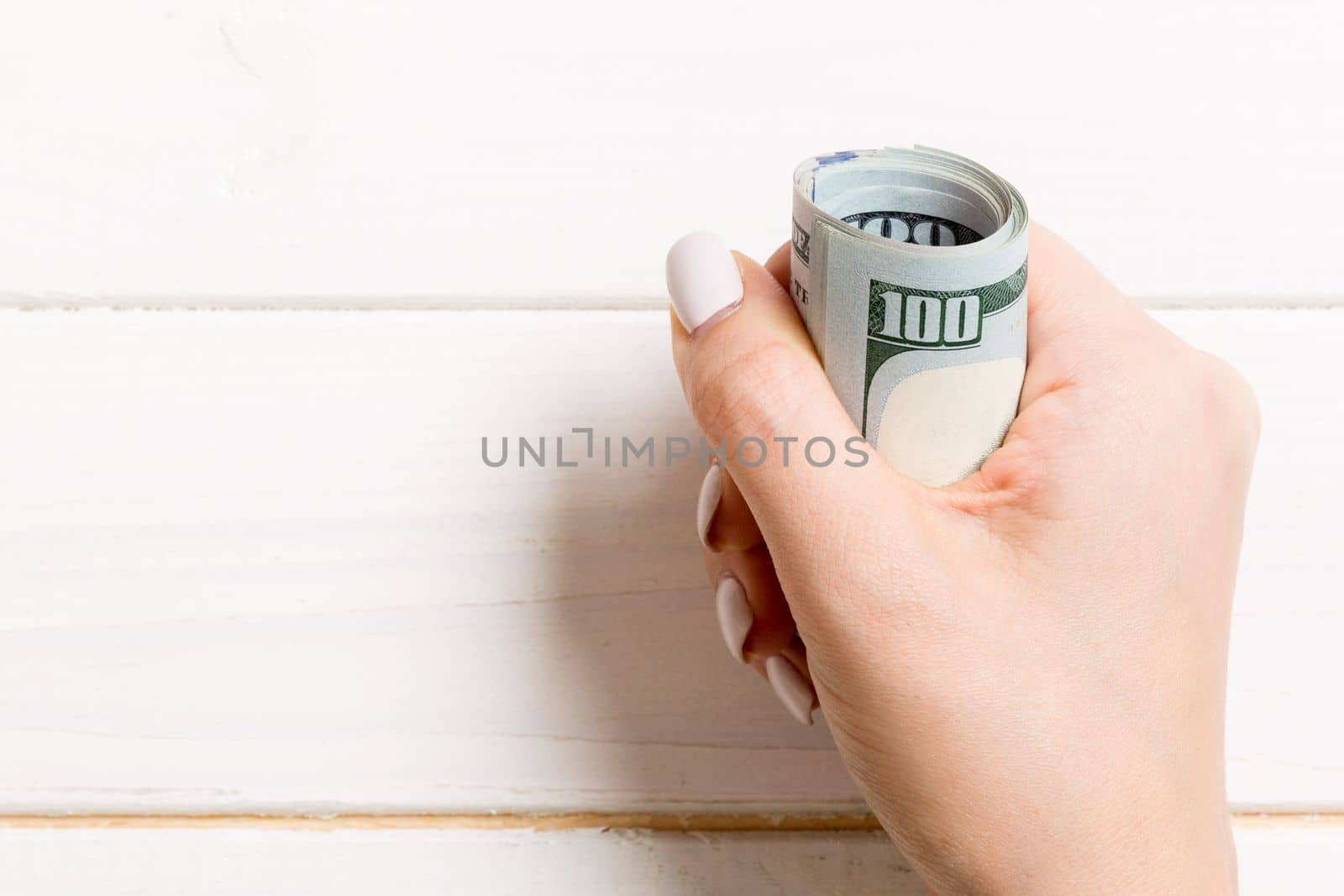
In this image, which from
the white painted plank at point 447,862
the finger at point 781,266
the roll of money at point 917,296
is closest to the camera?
the roll of money at point 917,296

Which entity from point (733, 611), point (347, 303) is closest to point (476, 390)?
point (347, 303)

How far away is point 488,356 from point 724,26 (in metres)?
0.22

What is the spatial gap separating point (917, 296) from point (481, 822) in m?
0.42

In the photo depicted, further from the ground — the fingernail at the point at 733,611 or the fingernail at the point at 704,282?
the fingernail at the point at 704,282

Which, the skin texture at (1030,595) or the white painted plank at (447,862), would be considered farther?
the white painted plank at (447,862)

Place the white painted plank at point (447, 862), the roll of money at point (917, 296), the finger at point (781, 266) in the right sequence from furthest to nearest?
the white painted plank at point (447, 862) → the finger at point (781, 266) → the roll of money at point (917, 296)

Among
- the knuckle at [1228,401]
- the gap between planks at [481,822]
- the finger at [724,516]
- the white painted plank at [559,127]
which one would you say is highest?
the white painted plank at [559,127]

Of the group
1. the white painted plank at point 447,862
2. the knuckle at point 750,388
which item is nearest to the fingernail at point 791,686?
the white painted plank at point 447,862

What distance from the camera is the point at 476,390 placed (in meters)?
0.55

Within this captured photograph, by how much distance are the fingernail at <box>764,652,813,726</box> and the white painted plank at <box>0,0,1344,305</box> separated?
22cm

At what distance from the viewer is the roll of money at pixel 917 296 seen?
0.36m

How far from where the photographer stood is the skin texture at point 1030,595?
37cm

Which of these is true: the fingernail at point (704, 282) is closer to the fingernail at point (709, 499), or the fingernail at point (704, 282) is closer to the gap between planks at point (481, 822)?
the fingernail at point (709, 499)

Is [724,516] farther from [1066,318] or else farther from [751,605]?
[1066,318]
